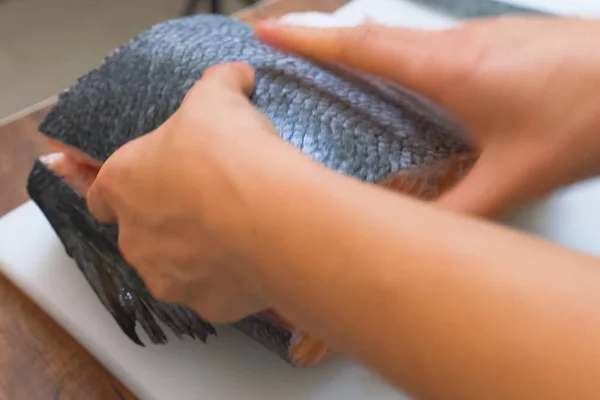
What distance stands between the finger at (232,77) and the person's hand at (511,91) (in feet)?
0.33

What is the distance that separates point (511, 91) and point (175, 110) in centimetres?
28

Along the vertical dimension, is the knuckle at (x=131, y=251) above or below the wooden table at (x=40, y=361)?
above

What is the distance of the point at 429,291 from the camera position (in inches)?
10.9

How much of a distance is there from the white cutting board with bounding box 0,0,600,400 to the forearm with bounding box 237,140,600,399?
278 millimetres

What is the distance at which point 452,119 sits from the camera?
49 cm

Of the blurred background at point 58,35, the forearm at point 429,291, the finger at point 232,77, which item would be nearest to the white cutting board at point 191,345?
the finger at point 232,77

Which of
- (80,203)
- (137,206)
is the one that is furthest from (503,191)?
(80,203)

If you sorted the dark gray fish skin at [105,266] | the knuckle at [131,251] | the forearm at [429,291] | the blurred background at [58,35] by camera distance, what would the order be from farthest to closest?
the blurred background at [58,35], the dark gray fish skin at [105,266], the knuckle at [131,251], the forearm at [429,291]

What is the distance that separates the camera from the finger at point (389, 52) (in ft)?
1.53

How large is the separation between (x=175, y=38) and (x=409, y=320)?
16.3 inches

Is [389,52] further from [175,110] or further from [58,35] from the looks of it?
[58,35]

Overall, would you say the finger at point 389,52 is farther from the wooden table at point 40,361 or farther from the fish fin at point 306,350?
the wooden table at point 40,361

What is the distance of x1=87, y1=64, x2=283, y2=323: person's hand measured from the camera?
36cm

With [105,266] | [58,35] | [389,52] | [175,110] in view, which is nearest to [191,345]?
[105,266]
